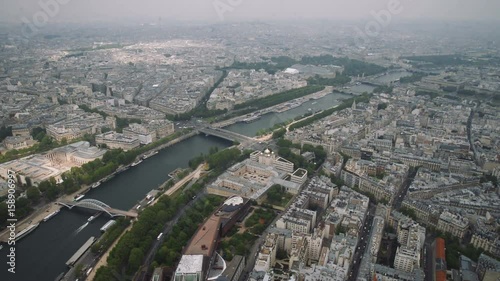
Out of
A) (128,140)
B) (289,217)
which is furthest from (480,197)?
(128,140)

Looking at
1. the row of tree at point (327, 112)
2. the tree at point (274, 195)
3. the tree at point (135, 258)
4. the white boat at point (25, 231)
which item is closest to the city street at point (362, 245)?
the tree at point (274, 195)

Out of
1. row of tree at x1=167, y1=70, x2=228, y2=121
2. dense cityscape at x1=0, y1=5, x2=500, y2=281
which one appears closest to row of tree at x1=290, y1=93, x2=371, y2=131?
dense cityscape at x1=0, y1=5, x2=500, y2=281

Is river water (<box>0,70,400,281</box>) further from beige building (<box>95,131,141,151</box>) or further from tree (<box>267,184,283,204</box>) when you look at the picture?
tree (<box>267,184,283,204</box>)

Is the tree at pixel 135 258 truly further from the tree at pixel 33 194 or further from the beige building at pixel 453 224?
the beige building at pixel 453 224

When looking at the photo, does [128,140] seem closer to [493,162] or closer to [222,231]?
[222,231]

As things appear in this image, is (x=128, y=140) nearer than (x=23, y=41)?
Yes

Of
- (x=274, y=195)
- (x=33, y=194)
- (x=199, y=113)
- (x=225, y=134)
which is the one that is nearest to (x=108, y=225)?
(x=33, y=194)

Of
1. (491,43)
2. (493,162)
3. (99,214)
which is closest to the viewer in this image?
(99,214)
